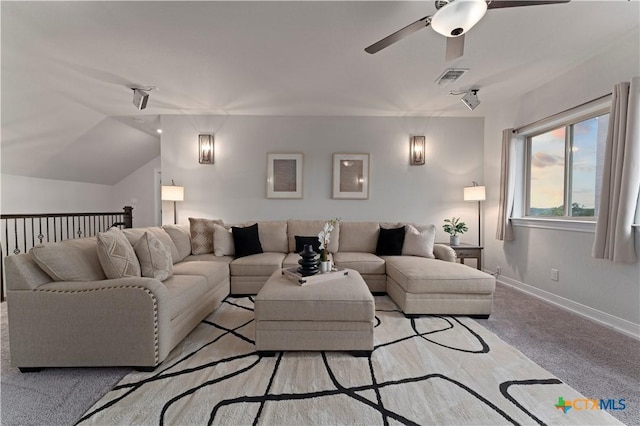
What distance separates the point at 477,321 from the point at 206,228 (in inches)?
132

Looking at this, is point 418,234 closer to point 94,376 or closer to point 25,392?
point 94,376

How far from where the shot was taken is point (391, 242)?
3559 mm

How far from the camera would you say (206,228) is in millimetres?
3578

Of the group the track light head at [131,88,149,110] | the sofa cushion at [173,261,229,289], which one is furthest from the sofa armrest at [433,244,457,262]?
the track light head at [131,88,149,110]

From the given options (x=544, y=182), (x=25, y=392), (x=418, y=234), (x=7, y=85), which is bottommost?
(x=25, y=392)

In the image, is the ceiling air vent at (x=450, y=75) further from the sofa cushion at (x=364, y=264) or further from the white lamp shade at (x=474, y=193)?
the sofa cushion at (x=364, y=264)

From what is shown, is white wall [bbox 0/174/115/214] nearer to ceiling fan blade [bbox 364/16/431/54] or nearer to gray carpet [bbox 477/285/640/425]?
ceiling fan blade [bbox 364/16/431/54]

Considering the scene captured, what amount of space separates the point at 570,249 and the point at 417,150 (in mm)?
2268

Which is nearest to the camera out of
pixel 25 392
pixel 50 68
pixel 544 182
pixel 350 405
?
pixel 350 405

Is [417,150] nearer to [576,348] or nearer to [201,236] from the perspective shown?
[576,348]

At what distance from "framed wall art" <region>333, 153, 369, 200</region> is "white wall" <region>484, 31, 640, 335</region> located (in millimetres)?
1926

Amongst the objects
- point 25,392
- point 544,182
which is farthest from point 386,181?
point 25,392

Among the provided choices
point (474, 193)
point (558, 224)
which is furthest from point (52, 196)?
point (558, 224)

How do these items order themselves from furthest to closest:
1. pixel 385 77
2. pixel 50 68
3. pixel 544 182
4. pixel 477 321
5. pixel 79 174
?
pixel 79 174 < pixel 544 182 < pixel 385 77 < pixel 50 68 < pixel 477 321
